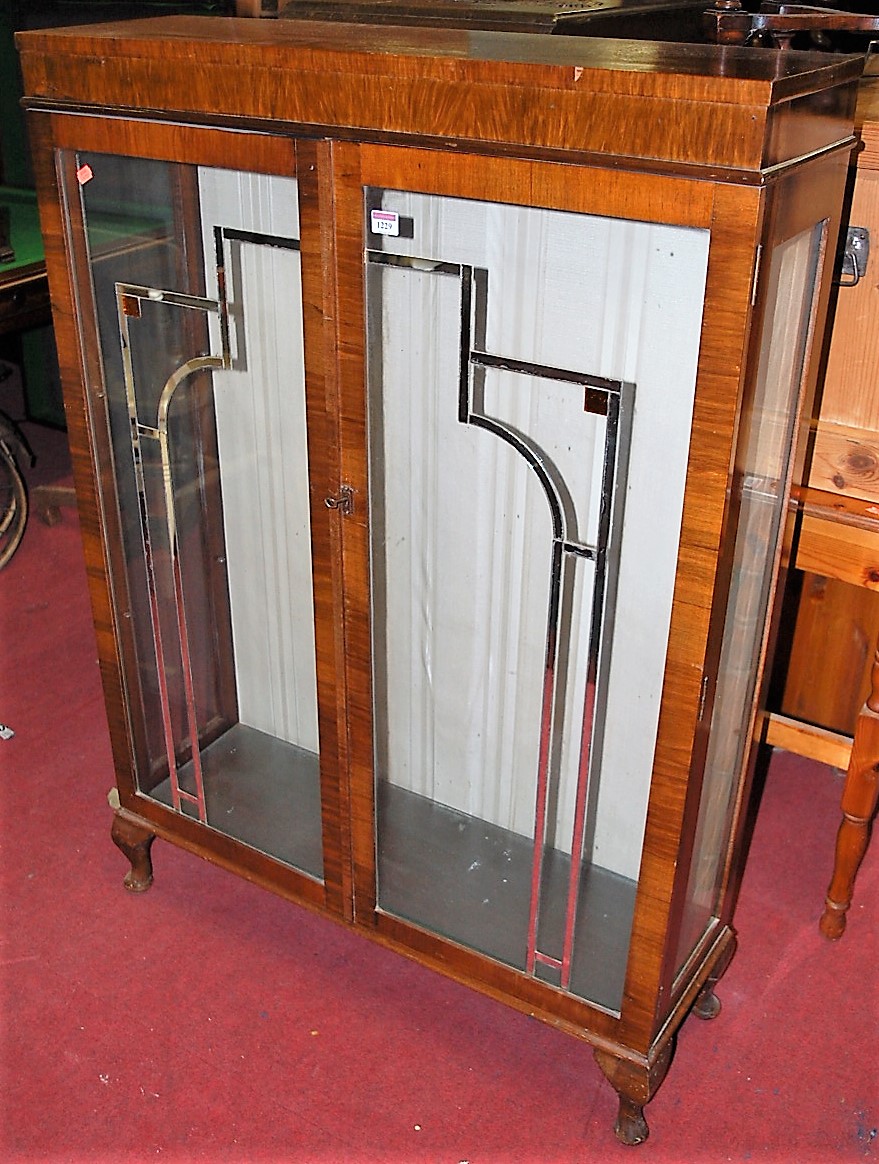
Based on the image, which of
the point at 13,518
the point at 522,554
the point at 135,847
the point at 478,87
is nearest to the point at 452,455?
the point at 522,554

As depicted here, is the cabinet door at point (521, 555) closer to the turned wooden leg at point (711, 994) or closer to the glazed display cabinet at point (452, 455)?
the glazed display cabinet at point (452, 455)

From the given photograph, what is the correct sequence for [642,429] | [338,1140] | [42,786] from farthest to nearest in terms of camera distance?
[42,786] < [338,1140] < [642,429]

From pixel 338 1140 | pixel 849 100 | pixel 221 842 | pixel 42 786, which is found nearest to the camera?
pixel 849 100

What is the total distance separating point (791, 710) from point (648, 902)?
3.64ft

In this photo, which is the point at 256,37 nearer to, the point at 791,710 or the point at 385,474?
the point at 385,474

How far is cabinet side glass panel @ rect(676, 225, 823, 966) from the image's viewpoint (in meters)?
1.36

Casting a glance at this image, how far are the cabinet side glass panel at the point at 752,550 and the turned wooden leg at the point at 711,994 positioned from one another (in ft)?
0.37

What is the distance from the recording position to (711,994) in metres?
1.98

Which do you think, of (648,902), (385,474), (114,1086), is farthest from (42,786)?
(648,902)

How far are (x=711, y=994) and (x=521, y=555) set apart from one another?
810 mm

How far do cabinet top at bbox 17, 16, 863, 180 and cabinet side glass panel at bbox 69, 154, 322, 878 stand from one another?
0.15 meters

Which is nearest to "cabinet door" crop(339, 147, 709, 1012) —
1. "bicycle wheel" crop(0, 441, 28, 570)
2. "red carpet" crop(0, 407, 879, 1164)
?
"red carpet" crop(0, 407, 879, 1164)

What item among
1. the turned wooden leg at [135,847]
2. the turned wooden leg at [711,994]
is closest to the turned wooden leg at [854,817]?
the turned wooden leg at [711,994]

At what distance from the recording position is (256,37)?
150cm
